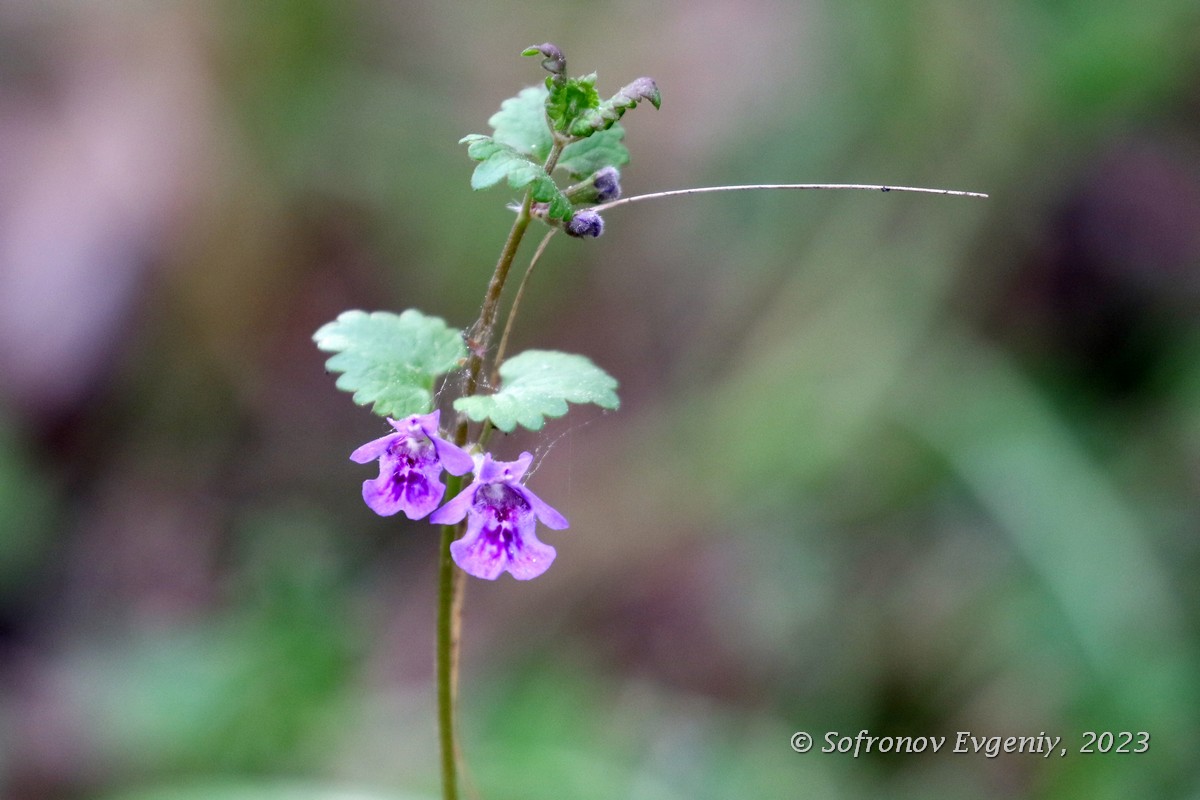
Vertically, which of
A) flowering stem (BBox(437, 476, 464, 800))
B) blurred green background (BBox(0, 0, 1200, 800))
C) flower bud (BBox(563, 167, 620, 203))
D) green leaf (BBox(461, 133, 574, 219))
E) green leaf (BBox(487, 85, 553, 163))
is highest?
blurred green background (BBox(0, 0, 1200, 800))

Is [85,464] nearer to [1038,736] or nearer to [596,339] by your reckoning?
[596,339]

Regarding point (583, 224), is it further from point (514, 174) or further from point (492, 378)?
point (492, 378)

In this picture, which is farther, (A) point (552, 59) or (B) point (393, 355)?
(B) point (393, 355)

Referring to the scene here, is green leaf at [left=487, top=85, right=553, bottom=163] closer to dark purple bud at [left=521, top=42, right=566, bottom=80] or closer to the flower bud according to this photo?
the flower bud

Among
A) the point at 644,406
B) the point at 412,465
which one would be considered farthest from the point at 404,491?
the point at 644,406

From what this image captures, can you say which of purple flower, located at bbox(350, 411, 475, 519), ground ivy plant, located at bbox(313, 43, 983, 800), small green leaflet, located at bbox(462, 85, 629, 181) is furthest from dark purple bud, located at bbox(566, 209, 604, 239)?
purple flower, located at bbox(350, 411, 475, 519)

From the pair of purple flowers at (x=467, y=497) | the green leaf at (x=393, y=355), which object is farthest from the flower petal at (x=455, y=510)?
the green leaf at (x=393, y=355)
